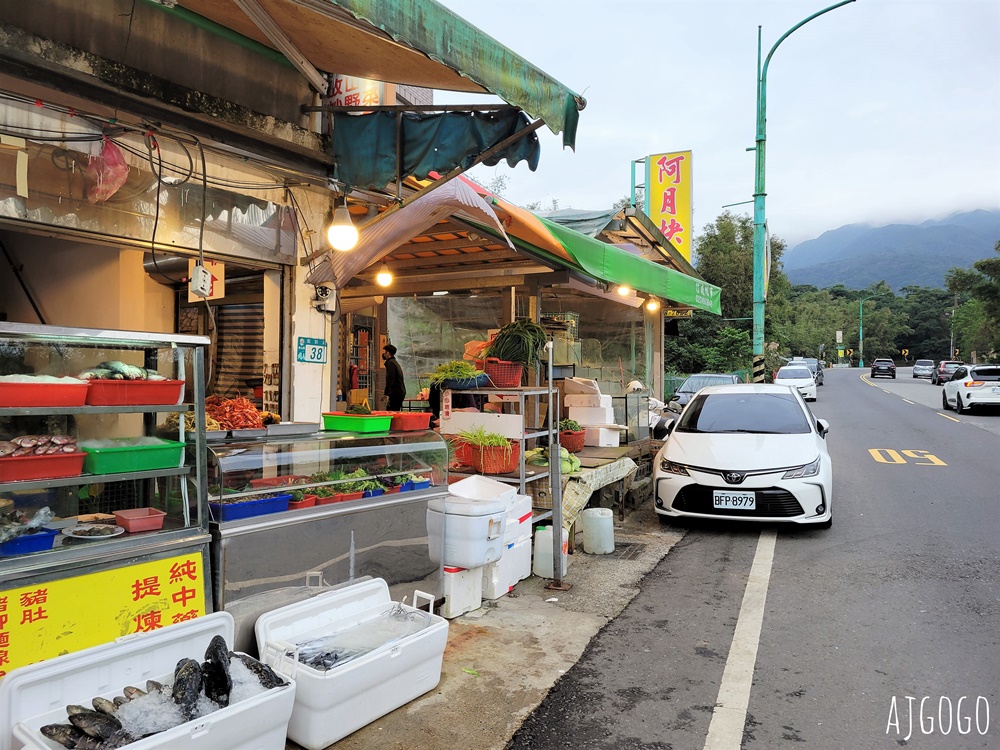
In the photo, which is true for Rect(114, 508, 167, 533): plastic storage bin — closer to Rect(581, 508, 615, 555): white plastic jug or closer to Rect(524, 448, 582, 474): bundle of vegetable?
Rect(524, 448, 582, 474): bundle of vegetable

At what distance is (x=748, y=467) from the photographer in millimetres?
A: 6766

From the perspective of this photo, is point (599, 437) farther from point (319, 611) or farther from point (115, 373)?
point (115, 373)

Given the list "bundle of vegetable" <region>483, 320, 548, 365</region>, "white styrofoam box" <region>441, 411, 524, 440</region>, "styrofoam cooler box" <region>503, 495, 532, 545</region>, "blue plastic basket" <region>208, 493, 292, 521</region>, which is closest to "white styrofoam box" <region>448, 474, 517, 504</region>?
"styrofoam cooler box" <region>503, 495, 532, 545</region>

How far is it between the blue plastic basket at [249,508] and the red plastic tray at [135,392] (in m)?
0.62

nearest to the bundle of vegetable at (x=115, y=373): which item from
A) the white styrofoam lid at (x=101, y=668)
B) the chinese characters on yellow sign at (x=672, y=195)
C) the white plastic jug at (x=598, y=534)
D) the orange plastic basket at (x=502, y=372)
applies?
the white styrofoam lid at (x=101, y=668)

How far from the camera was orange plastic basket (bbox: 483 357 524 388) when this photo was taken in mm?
6594

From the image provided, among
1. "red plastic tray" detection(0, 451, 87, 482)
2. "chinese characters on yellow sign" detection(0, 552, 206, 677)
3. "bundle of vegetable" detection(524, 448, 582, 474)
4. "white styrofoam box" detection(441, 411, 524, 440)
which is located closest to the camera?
"chinese characters on yellow sign" detection(0, 552, 206, 677)

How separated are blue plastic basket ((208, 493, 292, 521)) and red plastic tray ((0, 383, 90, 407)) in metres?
0.85

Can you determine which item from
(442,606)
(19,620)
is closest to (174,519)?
(19,620)

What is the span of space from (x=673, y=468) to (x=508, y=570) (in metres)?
2.80

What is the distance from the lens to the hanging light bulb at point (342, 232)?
203 inches

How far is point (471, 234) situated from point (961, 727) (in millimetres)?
5798

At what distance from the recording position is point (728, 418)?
305 inches

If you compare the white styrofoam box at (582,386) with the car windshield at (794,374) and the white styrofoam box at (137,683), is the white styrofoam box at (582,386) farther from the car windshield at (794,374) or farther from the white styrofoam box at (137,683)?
the car windshield at (794,374)
